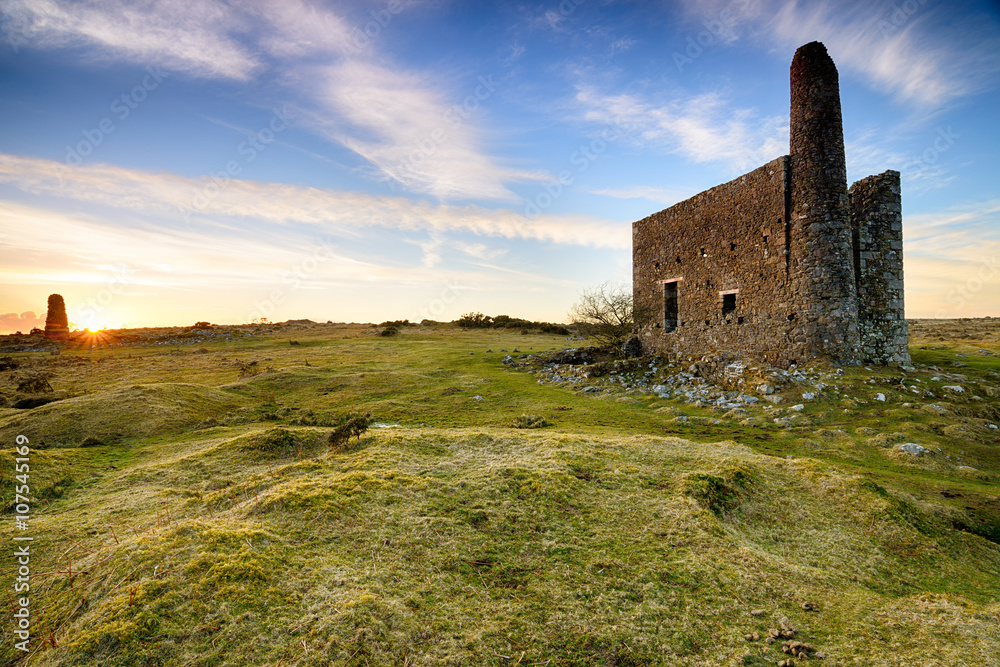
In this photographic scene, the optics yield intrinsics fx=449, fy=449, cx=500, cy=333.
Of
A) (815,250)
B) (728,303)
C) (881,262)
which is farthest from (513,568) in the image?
(881,262)

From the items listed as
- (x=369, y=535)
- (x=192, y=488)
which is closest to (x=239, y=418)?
(x=192, y=488)

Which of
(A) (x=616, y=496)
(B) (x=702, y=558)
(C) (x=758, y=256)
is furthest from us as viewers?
(C) (x=758, y=256)

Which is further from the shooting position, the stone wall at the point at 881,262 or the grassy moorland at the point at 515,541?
the stone wall at the point at 881,262

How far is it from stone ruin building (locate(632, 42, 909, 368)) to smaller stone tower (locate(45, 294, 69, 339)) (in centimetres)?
6139

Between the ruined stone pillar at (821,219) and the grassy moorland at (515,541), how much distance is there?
3443 mm

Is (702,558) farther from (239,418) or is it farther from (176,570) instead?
(239,418)

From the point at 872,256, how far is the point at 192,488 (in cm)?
2031

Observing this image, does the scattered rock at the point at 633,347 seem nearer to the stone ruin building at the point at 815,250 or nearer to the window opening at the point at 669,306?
the window opening at the point at 669,306

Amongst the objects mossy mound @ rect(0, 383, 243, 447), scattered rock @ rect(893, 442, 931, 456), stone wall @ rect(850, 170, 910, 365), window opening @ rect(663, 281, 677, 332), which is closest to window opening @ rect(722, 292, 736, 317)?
window opening @ rect(663, 281, 677, 332)

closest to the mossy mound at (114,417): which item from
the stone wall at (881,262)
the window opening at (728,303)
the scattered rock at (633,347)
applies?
the scattered rock at (633,347)

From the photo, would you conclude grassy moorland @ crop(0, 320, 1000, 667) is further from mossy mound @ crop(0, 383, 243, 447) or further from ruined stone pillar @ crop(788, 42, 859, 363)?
ruined stone pillar @ crop(788, 42, 859, 363)

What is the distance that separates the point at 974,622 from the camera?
4488 mm

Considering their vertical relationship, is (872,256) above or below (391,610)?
above

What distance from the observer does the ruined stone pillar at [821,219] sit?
1470 cm
